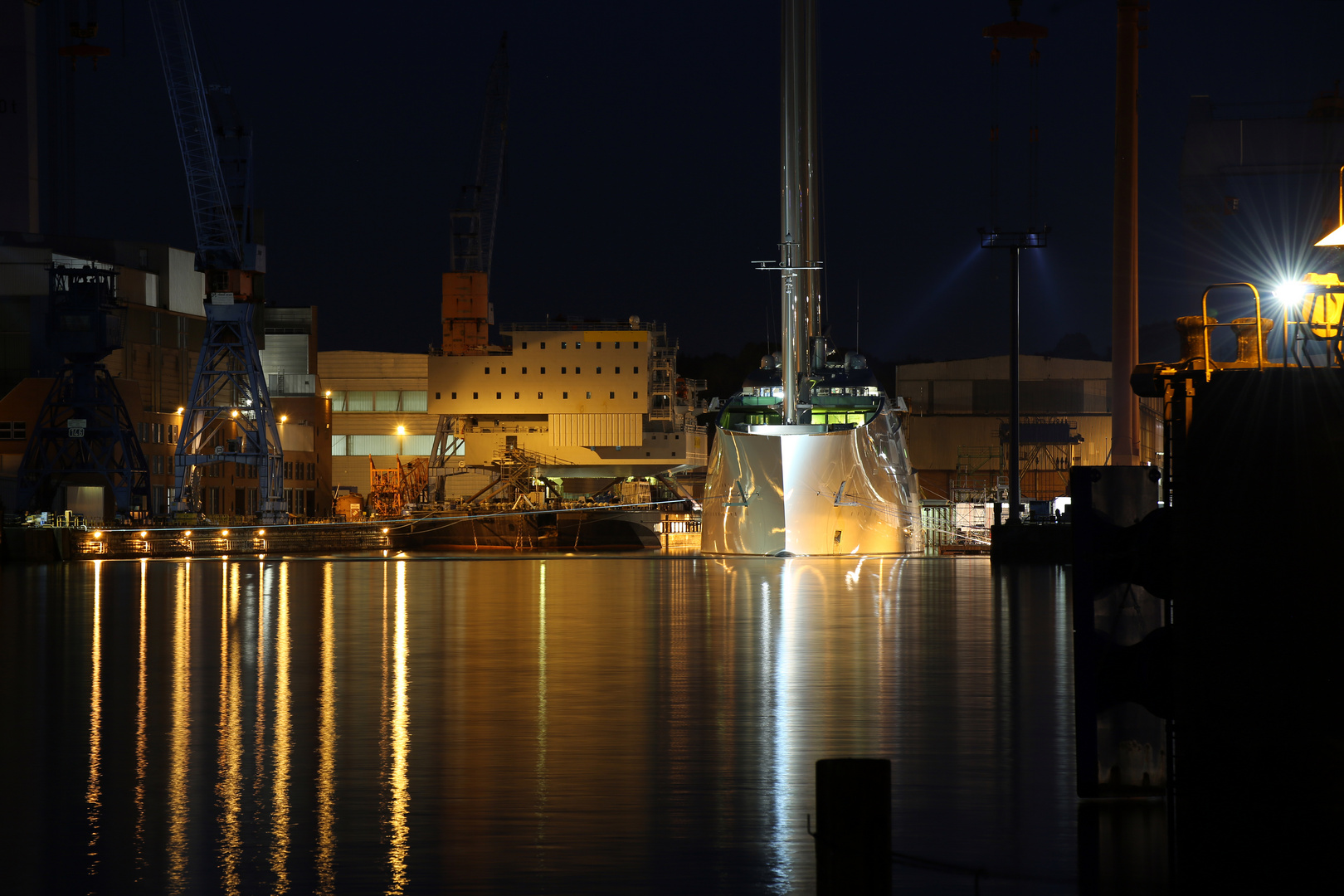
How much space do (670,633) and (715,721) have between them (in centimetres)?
805

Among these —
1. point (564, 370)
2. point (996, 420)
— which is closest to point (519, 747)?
point (996, 420)

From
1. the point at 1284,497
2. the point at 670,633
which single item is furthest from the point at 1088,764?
the point at 670,633

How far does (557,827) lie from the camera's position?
8195mm

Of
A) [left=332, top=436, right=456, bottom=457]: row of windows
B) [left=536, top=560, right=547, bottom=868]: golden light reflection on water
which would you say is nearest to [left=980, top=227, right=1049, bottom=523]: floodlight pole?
[left=536, top=560, right=547, bottom=868]: golden light reflection on water

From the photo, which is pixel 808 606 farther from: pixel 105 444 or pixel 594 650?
pixel 105 444

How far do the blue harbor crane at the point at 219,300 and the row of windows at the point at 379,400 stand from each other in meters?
33.6

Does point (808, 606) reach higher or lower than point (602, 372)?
lower

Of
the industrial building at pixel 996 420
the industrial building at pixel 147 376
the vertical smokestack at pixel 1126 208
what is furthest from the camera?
the industrial building at pixel 996 420

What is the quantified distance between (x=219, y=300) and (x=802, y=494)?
1587 inches

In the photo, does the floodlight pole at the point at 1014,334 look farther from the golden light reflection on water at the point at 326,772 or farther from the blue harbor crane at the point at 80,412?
the blue harbor crane at the point at 80,412

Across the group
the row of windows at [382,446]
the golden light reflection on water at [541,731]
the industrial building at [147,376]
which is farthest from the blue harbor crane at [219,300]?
the golden light reflection on water at [541,731]

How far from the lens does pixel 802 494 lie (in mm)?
42906

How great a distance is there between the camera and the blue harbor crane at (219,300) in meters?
71.1

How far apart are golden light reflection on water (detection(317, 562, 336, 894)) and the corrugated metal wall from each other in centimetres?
7293
